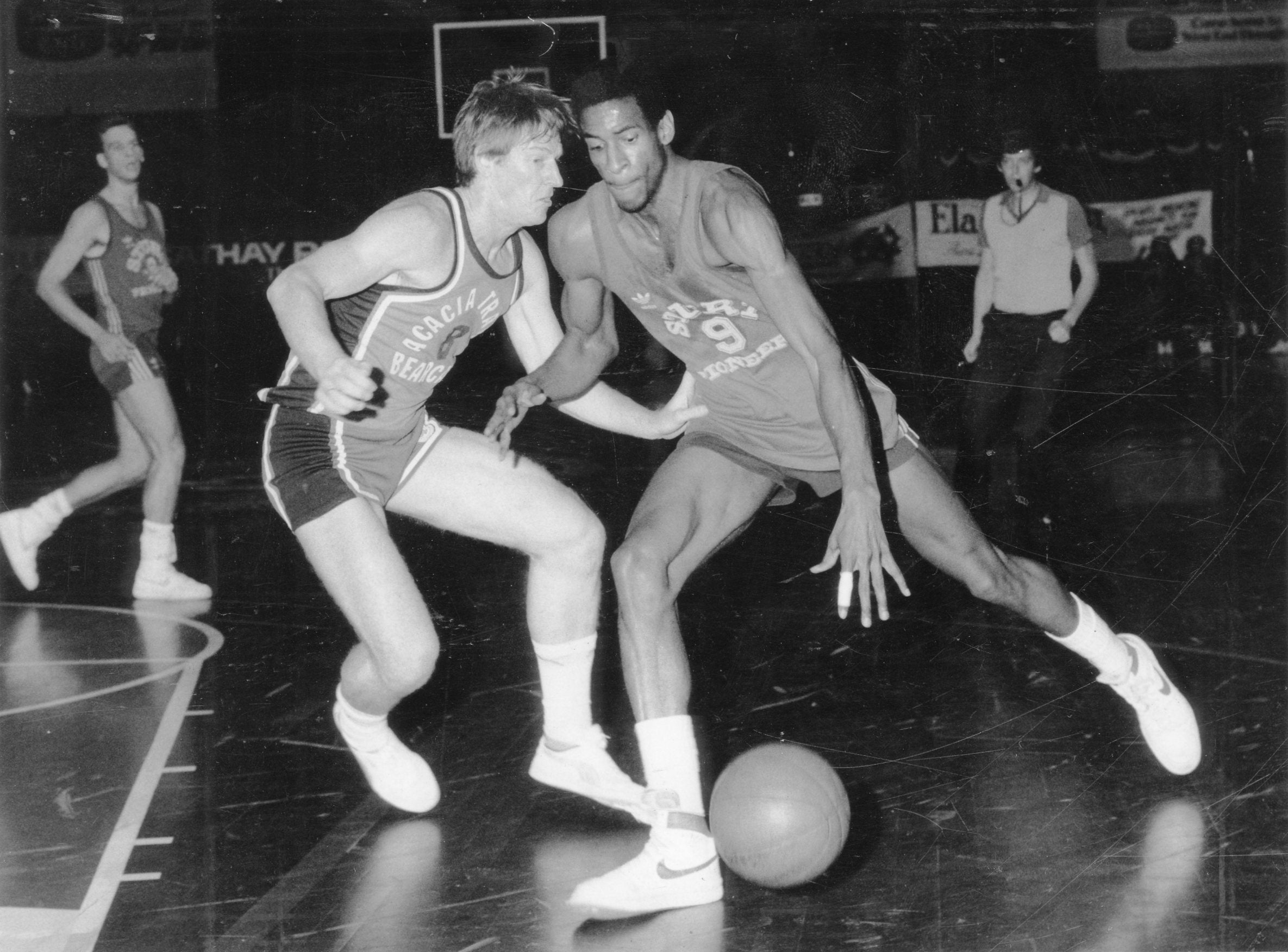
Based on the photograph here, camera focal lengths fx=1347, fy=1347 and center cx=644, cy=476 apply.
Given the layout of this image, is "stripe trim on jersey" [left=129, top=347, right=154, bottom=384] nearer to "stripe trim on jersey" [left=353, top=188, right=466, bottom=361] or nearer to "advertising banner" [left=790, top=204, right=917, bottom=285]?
"stripe trim on jersey" [left=353, top=188, right=466, bottom=361]

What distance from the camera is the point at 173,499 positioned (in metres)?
6.22

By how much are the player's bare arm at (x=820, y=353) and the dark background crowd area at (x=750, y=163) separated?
5465 mm

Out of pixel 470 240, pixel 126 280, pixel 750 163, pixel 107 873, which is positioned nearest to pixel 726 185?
pixel 470 240

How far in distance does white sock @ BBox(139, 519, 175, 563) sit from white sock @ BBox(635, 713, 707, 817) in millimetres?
3713

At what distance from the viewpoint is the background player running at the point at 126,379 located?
6152 millimetres

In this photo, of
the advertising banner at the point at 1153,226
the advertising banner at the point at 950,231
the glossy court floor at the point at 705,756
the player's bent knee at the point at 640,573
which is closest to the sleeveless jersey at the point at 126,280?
the glossy court floor at the point at 705,756

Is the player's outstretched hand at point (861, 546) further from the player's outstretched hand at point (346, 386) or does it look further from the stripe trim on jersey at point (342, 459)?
the stripe trim on jersey at point (342, 459)

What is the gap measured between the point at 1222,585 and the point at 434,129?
628 centimetres

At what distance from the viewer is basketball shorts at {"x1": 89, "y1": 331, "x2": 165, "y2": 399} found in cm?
613

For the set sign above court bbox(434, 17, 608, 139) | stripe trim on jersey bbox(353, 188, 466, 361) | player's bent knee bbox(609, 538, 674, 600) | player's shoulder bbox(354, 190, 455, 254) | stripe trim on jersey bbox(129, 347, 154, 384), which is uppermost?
sign above court bbox(434, 17, 608, 139)

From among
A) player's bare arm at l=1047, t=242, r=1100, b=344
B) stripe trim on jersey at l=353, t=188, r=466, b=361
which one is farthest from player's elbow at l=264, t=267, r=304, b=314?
player's bare arm at l=1047, t=242, r=1100, b=344

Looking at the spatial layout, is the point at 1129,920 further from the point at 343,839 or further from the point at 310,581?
the point at 310,581

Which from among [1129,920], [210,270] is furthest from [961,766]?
[210,270]

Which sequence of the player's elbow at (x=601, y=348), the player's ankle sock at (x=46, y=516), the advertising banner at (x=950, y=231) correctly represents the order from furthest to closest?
the advertising banner at (x=950, y=231), the player's ankle sock at (x=46, y=516), the player's elbow at (x=601, y=348)
